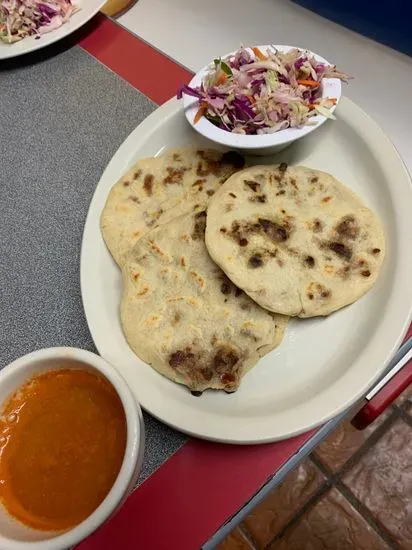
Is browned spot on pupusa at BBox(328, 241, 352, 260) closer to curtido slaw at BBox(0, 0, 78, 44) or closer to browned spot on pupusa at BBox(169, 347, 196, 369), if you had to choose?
browned spot on pupusa at BBox(169, 347, 196, 369)

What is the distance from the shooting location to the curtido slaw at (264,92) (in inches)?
48.1

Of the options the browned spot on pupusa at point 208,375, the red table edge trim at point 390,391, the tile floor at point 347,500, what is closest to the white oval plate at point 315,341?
the browned spot on pupusa at point 208,375

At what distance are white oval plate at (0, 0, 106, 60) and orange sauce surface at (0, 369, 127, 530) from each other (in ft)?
4.08

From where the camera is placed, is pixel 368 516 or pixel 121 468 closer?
pixel 121 468

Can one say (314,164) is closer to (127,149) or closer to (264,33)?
(127,149)

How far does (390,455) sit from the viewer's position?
2.05m

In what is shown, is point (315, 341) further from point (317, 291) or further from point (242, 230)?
point (242, 230)

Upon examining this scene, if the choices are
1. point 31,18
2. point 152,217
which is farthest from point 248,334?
point 31,18

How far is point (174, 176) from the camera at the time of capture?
1.30 meters

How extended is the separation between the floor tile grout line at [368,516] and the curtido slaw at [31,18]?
2.01 metres

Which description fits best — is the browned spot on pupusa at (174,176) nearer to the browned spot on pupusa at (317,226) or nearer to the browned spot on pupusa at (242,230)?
the browned spot on pupusa at (242,230)

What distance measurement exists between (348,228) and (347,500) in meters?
1.33

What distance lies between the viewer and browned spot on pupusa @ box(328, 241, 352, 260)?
1.12 metres

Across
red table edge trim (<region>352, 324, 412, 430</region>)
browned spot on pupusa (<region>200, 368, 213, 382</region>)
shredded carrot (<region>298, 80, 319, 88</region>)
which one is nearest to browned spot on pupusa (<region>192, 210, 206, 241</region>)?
browned spot on pupusa (<region>200, 368, 213, 382</region>)
